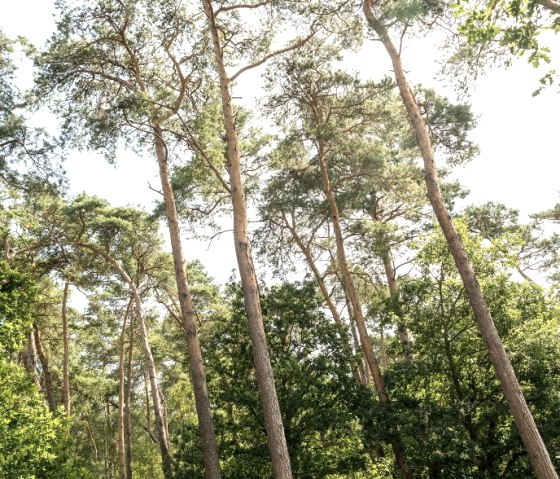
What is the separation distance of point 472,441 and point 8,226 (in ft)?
46.0

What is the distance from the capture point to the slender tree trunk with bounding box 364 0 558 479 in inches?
287

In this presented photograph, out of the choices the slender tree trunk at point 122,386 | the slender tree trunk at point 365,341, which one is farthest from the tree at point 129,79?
the slender tree trunk at point 122,386

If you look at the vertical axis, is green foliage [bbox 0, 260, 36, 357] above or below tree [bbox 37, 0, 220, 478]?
below

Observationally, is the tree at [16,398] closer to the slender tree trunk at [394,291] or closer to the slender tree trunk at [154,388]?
the slender tree trunk at [154,388]

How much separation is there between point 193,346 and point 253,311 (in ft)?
6.77

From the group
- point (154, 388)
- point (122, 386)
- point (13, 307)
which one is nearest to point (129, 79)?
point (13, 307)

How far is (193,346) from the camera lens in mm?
9750

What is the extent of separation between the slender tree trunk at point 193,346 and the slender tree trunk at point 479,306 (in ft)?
18.1

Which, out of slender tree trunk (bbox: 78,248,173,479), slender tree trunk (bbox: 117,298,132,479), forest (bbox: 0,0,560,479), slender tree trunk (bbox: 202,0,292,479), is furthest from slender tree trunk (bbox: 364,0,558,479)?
slender tree trunk (bbox: 117,298,132,479)

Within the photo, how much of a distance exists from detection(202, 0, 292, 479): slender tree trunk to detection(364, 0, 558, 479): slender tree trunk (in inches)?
150

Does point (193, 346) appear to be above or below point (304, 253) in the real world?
below

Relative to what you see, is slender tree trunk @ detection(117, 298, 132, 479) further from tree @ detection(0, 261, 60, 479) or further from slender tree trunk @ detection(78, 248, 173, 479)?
tree @ detection(0, 261, 60, 479)

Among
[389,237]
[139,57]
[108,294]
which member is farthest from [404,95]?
[108,294]

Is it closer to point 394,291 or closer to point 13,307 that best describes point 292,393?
point 394,291
